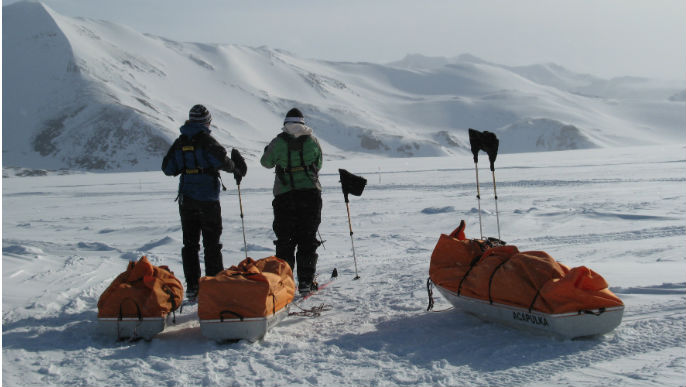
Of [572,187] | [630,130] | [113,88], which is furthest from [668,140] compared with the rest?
[572,187]

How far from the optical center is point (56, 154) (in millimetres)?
101500

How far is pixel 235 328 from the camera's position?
4273 millimetres

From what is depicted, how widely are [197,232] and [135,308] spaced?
4.81 feet

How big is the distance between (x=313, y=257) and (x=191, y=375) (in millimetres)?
2541

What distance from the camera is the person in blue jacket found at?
5.51 m

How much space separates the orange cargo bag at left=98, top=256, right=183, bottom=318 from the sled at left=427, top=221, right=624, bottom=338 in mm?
2450

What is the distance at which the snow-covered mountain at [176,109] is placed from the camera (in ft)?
338

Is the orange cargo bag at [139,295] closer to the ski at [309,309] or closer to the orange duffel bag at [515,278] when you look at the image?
the ski at [309,309]

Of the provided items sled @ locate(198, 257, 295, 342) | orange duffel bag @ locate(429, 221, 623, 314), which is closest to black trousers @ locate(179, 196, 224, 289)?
sled @ locate(198, 257, 295, 342)

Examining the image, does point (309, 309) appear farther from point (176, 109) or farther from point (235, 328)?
point (176, 109)

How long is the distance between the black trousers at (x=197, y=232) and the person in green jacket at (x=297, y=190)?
0.67 meters

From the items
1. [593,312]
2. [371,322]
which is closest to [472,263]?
[371,322]

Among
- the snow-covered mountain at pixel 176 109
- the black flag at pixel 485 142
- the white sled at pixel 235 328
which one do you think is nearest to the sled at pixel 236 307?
the white sled at pixel 235 328

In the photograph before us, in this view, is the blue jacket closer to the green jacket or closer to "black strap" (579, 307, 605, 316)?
the green jacket
